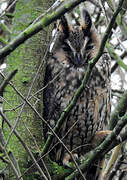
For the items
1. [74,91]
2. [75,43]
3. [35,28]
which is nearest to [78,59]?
[75,43]

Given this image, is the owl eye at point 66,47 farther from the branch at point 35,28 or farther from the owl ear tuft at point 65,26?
the branch at point 35,28

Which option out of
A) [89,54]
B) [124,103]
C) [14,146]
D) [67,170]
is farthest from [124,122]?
[89,54]

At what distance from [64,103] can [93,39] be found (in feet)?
2.22

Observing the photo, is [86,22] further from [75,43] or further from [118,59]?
[118,59]

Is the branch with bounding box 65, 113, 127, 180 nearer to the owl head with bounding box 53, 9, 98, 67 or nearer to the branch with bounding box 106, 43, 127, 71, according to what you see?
the branch with bounding box 106, 43, 127, 71

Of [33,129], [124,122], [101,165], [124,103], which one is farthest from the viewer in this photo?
[101,165]

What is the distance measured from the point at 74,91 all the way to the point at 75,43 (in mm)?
440

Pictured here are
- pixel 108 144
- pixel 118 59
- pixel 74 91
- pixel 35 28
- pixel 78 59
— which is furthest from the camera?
pixel 74 91

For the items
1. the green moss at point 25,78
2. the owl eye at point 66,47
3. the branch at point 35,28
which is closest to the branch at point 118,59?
the owl eye at point 66,47

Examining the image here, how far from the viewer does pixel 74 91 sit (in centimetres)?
315

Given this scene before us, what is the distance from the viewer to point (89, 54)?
319 centimetres

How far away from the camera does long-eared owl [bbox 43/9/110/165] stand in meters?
3.16

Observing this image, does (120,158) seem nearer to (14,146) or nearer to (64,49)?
(14,146)

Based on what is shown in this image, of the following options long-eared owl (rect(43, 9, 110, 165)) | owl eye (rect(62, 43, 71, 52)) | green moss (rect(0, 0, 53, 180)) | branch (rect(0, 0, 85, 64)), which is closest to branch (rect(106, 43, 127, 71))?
long-eared owl (rect(43, 9, 110, 165))
